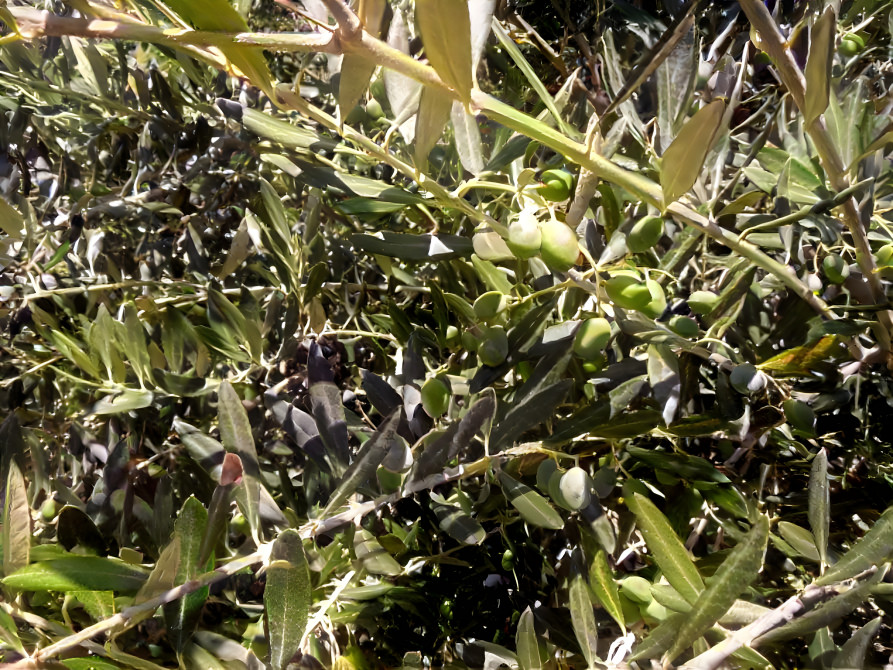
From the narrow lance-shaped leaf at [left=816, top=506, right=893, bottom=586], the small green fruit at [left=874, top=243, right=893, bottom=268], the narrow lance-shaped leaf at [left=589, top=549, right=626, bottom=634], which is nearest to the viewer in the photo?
the narrow lance-shaped leaf at [left=816, top=506, right=893, bottom=586]

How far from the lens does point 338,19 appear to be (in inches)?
17.6

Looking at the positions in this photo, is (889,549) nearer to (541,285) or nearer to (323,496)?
(541,285)

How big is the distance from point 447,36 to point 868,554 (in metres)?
0.55

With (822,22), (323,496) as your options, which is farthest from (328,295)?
(822,22)

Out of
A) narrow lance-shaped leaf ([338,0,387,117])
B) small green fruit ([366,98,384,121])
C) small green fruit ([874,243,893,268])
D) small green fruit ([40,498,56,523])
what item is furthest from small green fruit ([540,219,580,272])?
small green fruit ([40,498,56,523])

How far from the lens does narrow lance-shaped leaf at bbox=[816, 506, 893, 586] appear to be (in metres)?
0.54

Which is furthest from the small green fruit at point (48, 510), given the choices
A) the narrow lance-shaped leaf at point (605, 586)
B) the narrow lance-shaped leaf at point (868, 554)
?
the narrow lance-shaped leaf at point (868, 554)

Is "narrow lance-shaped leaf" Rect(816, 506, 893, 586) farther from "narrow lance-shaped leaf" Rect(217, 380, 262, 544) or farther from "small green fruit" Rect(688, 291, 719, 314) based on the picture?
"narrow lance-shaped leaf" Rect(217, 380, 262, 544)

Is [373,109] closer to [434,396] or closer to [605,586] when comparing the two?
[434,396]

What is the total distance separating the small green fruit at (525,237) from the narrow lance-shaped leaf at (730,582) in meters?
0.30

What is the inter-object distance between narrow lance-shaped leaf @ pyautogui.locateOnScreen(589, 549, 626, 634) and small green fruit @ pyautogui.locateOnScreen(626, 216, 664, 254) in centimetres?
33

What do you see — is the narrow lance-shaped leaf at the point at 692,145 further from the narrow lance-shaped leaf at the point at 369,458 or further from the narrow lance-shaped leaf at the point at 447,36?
the narrow lance-shaped leaf at the point at 369,458

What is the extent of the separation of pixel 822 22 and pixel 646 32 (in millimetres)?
438

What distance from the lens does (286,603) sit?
0.57 meters
